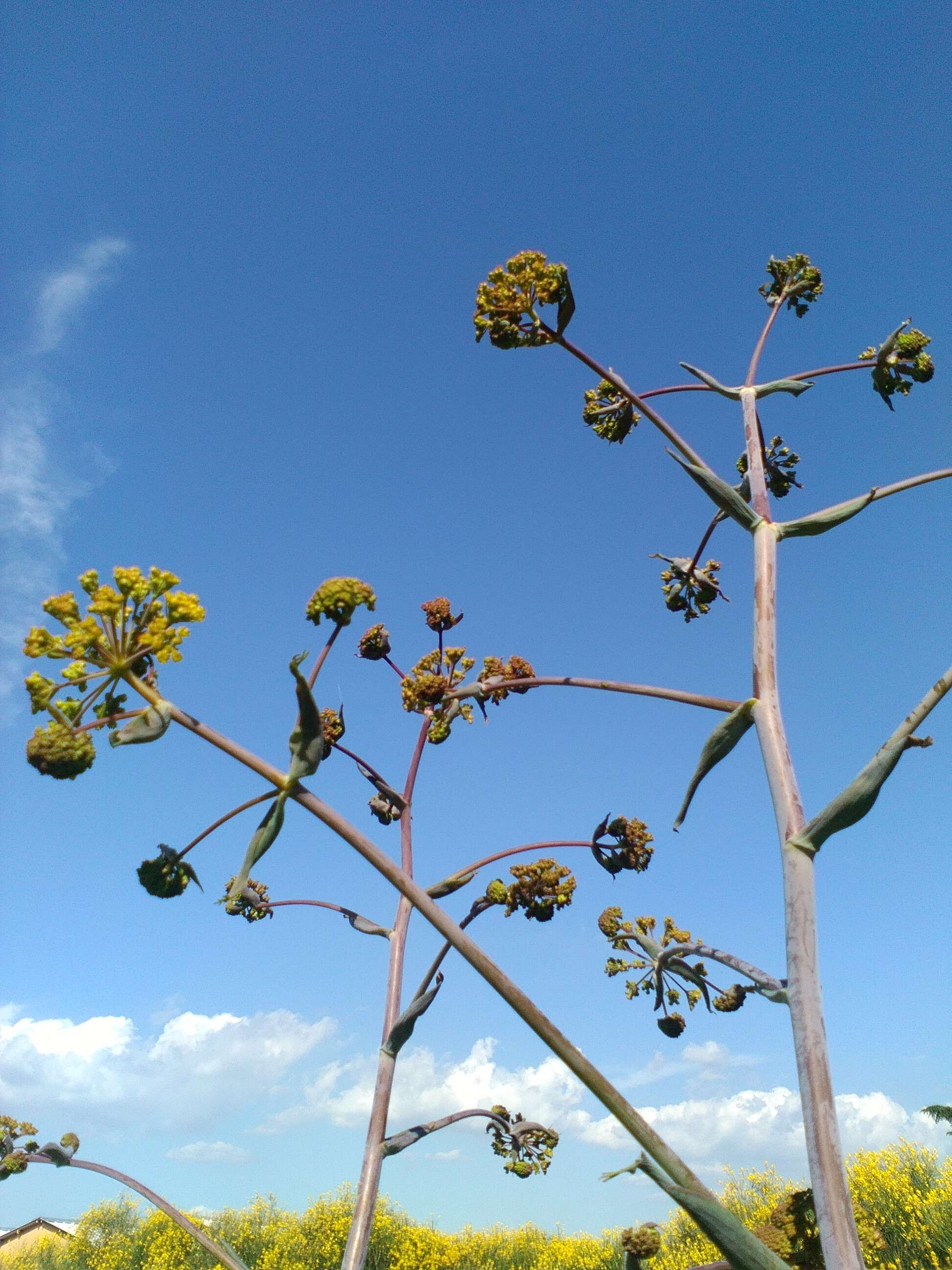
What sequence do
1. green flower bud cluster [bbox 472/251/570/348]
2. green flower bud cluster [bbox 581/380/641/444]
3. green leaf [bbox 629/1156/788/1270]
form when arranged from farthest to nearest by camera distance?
green flower bud cluster [bbox 581/380/641/444] → green flower bud cluster [bbox 472/251/570/348] → green leaf [bbox 629/1156/788/1270]

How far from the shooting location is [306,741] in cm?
126

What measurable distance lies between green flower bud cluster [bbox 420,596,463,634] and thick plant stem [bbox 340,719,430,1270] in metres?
0.69

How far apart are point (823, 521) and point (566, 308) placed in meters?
0.85

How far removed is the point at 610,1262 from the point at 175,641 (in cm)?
1998

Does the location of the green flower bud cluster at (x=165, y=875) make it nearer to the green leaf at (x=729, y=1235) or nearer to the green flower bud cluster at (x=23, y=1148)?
the green leaf at (x=729, y=1235)

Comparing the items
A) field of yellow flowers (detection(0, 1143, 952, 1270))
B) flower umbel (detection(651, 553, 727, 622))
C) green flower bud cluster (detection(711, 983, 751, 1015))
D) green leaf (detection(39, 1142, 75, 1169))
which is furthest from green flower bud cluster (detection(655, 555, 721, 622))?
field of yellow flowers (detection(0, 1143, 952, 1270))

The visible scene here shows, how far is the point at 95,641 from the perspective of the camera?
4.86 feet

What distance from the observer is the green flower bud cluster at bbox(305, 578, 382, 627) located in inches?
62.6

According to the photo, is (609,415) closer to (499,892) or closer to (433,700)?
(433,700)

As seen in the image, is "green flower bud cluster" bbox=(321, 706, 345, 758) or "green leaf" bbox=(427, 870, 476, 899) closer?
"green leaf" bbox=(427, 870, 476, 899)

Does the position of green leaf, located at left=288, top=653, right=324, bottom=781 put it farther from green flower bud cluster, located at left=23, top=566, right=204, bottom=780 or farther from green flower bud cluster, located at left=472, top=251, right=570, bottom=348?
green flower bud cluster, located at left=472, top=251, right=570, bottom=348

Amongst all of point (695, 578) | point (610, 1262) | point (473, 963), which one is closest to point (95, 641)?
point (473, 963)

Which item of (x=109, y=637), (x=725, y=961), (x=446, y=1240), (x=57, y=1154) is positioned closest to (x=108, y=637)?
(x=109, y=637)

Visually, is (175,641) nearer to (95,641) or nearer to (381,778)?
(95,641)
